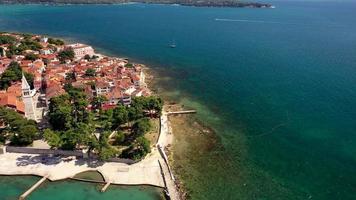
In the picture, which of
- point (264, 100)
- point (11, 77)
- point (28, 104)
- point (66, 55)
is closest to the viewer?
point (28, 104)

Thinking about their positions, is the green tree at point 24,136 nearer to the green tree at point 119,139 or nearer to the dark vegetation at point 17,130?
the dark vegetation at point 17,130

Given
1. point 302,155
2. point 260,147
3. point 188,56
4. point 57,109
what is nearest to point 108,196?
point 57,109

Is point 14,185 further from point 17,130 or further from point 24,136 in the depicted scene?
point 17,130

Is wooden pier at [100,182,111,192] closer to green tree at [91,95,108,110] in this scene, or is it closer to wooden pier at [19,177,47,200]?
wooden pier at [19,177,47,200]

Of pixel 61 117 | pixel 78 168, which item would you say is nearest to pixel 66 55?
pixel 61 117

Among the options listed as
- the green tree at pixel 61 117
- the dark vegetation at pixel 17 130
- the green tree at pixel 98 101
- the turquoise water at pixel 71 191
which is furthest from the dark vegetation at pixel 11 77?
the turquoise water at pixel 71 191

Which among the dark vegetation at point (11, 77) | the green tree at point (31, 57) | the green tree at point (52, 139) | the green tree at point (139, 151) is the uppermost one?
the green tree at point (31, 57)
